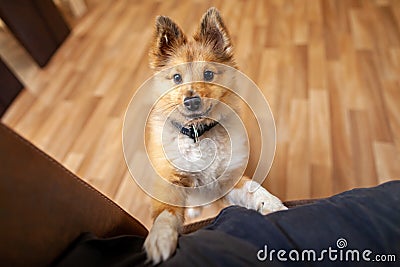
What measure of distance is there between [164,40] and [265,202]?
2.06 feet

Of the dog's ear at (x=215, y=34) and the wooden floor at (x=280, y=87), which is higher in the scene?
the dog's ear at (x=215, y=34)

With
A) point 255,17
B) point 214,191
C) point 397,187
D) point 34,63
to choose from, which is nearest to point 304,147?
point 214,191

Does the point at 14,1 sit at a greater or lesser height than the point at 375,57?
greater

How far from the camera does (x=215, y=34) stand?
1059 millimetres

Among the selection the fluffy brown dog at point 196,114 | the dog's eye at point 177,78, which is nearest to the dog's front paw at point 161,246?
the fluffy brown dog at point 196,114

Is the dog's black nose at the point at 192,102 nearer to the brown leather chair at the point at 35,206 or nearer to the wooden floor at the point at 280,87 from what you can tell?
the brown leather chair at the point at 35,206

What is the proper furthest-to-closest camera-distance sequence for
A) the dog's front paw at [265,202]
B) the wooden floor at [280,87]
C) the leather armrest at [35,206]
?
the wooden floor at [280,87]
the dog's front paw at [265,202]
the leather armrest at [35,206]

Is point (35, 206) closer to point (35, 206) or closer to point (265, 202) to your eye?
point (35, 206)

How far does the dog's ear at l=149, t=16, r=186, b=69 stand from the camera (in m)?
1.02

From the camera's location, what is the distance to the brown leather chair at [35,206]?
47 cm

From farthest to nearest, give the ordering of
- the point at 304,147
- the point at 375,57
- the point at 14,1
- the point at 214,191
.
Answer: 1. the point at 14,1
2. the point at 375,57
3. the point at 304,147
4. the point at 214,191

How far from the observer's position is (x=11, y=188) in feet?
1.58

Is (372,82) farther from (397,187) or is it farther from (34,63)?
(34,63)

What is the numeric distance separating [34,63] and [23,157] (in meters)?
1.94
